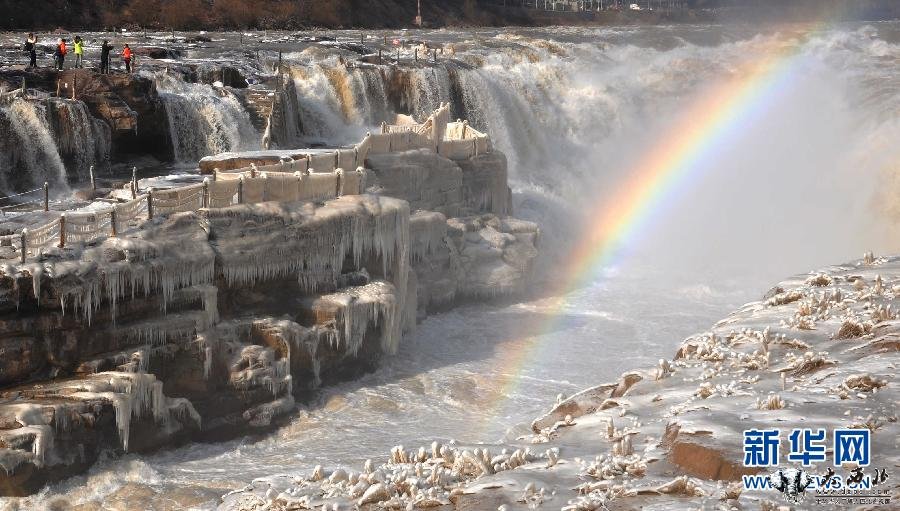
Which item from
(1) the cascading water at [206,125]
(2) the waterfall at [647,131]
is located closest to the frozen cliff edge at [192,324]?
(1) the cascading water at [206,125]

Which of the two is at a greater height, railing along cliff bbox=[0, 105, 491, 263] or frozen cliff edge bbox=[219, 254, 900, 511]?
railing along cliff bbox=[0, 105, 491, 263]

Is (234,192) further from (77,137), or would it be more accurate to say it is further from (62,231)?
(77,137)

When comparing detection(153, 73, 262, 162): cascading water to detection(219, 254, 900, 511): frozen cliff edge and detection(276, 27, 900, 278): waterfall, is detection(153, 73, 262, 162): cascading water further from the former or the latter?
detection(219, 254, 900, 511): frozen cliff edge

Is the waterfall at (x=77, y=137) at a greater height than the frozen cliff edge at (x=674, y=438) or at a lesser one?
greater

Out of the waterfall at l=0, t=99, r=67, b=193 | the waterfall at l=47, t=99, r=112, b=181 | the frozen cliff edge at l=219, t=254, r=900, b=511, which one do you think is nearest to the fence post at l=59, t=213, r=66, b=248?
the frozen cliff edge at l=219, t=254, r=900, b=511

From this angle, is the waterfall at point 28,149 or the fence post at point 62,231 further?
the waterfall at point 28,149

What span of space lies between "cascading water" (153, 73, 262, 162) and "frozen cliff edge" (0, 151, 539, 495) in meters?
8.72

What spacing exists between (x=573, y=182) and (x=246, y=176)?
76.9 feet

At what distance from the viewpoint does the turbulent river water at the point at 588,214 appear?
21.2 metres

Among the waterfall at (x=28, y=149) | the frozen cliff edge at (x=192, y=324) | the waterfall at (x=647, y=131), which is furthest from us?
the waterfall at (x=647, y=131)

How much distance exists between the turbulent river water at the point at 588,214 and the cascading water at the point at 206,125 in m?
0.12

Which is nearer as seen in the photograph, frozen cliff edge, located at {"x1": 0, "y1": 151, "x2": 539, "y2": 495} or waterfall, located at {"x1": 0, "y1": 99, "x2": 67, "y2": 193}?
frozen cliff edge, located at {"x1": 0, "y1": 151, "x2": 539, "y2": 495}

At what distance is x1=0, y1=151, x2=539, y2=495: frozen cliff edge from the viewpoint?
18422mm

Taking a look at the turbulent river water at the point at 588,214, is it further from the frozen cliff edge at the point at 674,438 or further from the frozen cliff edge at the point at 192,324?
the frozen cliff edge at the point at 674,438
